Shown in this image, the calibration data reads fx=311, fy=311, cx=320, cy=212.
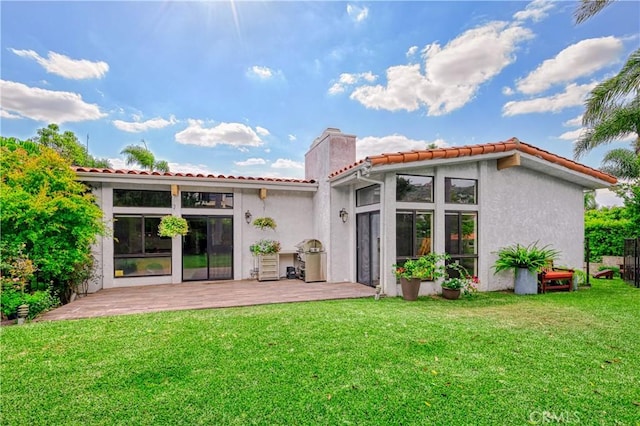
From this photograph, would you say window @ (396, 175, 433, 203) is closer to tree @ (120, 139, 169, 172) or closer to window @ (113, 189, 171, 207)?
window @ (113, 189, 171, 207)

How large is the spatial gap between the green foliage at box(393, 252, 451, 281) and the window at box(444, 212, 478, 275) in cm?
67

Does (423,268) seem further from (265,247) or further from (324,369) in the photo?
(265,247)

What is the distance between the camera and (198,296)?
7.91 m

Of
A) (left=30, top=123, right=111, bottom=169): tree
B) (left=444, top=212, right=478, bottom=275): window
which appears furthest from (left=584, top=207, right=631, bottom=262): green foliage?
(left=30, top=123, right=111, bottom=169): tree

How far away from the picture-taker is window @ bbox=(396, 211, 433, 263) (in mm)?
8219

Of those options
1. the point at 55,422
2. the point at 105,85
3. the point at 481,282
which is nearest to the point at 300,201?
the point at 481,282

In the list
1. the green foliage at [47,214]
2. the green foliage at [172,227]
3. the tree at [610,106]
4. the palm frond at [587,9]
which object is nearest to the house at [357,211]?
the green foliage at [172,227]

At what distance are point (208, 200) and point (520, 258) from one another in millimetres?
9672

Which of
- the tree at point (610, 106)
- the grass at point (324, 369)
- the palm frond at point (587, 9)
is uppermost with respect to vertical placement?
the palm frond at point (587, 9)

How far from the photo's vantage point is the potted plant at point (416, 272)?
761 centimetres

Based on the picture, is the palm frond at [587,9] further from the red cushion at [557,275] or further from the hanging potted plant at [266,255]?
the hanging potted plant at [266,255]

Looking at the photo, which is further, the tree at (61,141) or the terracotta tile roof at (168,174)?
the tree at (61,141)

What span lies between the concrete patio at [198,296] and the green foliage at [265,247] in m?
1.02

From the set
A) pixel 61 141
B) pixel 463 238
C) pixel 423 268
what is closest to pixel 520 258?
pixel 463 238
